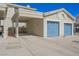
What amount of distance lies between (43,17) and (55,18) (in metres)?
2.09

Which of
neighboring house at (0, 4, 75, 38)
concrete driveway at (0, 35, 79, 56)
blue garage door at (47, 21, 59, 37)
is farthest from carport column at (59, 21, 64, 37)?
concrete driveway at (0, 35, 79, 56)

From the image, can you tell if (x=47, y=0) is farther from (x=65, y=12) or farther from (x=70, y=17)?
(x=70, y=17)

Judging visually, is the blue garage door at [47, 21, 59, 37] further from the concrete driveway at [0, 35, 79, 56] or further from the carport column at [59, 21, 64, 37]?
the concrete driveway at [0, 35, 79, 56]

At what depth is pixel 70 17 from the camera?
17.9 meters

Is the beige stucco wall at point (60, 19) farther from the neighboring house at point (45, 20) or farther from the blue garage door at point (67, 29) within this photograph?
the blue garage door at point (67, 29)

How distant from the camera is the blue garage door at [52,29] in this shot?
15034 millimetres

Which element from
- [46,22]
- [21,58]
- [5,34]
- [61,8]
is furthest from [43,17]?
[21,58]

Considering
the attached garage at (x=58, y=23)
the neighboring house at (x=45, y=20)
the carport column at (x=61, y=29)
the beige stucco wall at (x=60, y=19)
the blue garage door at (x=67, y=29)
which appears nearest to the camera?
the neighboring house at (x=45, y=20)

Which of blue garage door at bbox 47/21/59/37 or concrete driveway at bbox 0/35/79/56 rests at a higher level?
blue garage door at bbox 47/21/59/37

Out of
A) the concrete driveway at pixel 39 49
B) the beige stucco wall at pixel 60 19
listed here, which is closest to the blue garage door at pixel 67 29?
the beige stucco wall at pixel 60 19

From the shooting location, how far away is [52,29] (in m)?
15.5

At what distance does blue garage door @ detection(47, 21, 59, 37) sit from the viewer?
49.3ft

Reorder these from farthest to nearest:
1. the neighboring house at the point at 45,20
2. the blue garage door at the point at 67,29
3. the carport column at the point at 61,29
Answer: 1. the blue garage door at the point at 67,29
2. the carport column at the point at 61,29
3. the neighboring house at the point at 45,20

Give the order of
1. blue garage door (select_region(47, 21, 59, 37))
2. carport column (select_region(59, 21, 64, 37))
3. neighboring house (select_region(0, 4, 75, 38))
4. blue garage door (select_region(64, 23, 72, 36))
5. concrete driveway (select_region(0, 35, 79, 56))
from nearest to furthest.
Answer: concrete driveway (select_region(0, 35, 79, 56)) < neighboring house (select_region(0, 4, 75, 38)) < blue garage door (select_region(47, 21, 59, 37)) < carport column (select_region(59, 21, 64, 37)) < blue garage door (select_region(64, 23, 72, 36))
